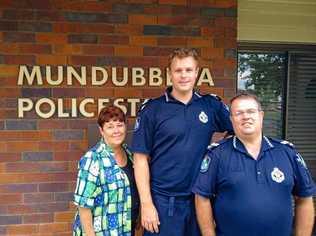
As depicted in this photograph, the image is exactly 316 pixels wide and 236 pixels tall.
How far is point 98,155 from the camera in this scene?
252cm

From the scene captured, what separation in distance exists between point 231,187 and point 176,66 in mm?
733

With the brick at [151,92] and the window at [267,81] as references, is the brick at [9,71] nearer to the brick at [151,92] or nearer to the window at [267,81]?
the brick at [151,92]

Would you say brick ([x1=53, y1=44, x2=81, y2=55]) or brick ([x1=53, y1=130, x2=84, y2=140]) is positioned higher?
brick ([x1=53, y1=44, x2=81, y2=55])

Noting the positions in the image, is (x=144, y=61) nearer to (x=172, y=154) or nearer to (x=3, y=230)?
(x=172, y=154)

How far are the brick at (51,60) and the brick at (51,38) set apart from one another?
0.11 metres

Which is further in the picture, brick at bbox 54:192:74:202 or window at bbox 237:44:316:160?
window at bbox 237:44:316:160

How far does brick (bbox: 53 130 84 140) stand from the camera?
3404 millimetres

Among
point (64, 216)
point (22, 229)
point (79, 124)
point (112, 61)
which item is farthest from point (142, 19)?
point (22, 229)

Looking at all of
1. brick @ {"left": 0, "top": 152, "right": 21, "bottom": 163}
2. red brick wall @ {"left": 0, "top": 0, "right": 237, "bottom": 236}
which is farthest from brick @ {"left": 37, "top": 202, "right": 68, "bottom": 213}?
brick @ {"left": 0, "top": 152, "right": 21, "bottom": 163}

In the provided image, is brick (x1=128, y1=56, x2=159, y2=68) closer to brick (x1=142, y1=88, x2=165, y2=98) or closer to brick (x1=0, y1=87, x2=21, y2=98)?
brick (x1=142, y1=88, x2=165, y2=98)

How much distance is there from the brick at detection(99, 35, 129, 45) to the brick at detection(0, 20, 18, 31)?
0.64 meters

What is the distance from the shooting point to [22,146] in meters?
3.35

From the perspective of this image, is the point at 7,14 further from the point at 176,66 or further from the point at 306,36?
the point at 306,36

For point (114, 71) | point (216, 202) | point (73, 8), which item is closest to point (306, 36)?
point (114, 71)
